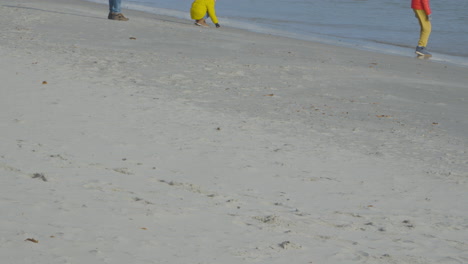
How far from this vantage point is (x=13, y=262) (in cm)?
314

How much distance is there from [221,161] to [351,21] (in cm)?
1775

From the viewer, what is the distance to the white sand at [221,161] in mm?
3643

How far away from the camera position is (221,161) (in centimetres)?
518

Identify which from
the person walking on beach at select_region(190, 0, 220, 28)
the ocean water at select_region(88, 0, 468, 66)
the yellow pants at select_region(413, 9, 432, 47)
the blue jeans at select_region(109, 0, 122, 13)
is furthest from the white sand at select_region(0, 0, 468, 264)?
the ocean water at select_region(88, 0, 468, 66)

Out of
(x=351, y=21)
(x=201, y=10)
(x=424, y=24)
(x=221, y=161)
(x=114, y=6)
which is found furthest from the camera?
(x=351, y=21)

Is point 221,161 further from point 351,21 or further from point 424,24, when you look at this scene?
point 351,21

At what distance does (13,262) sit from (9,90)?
13.0 ft

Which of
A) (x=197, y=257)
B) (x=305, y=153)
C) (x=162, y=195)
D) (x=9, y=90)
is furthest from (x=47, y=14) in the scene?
(x=197, y=257)

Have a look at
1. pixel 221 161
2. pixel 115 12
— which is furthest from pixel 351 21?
pixel 221 161

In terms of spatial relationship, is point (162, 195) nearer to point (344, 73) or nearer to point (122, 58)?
point (122, 58)

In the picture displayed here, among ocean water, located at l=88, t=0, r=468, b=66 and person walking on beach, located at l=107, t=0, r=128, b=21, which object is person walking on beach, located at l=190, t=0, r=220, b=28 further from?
ocean water, located at l=88, t=0, r=468, b=66

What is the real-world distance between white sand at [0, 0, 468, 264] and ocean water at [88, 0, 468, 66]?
7.04m

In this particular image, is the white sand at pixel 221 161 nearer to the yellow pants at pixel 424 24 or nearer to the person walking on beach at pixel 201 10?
the yellow pants at pixel 424 24

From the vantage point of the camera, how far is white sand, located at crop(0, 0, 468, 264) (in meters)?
3.64
